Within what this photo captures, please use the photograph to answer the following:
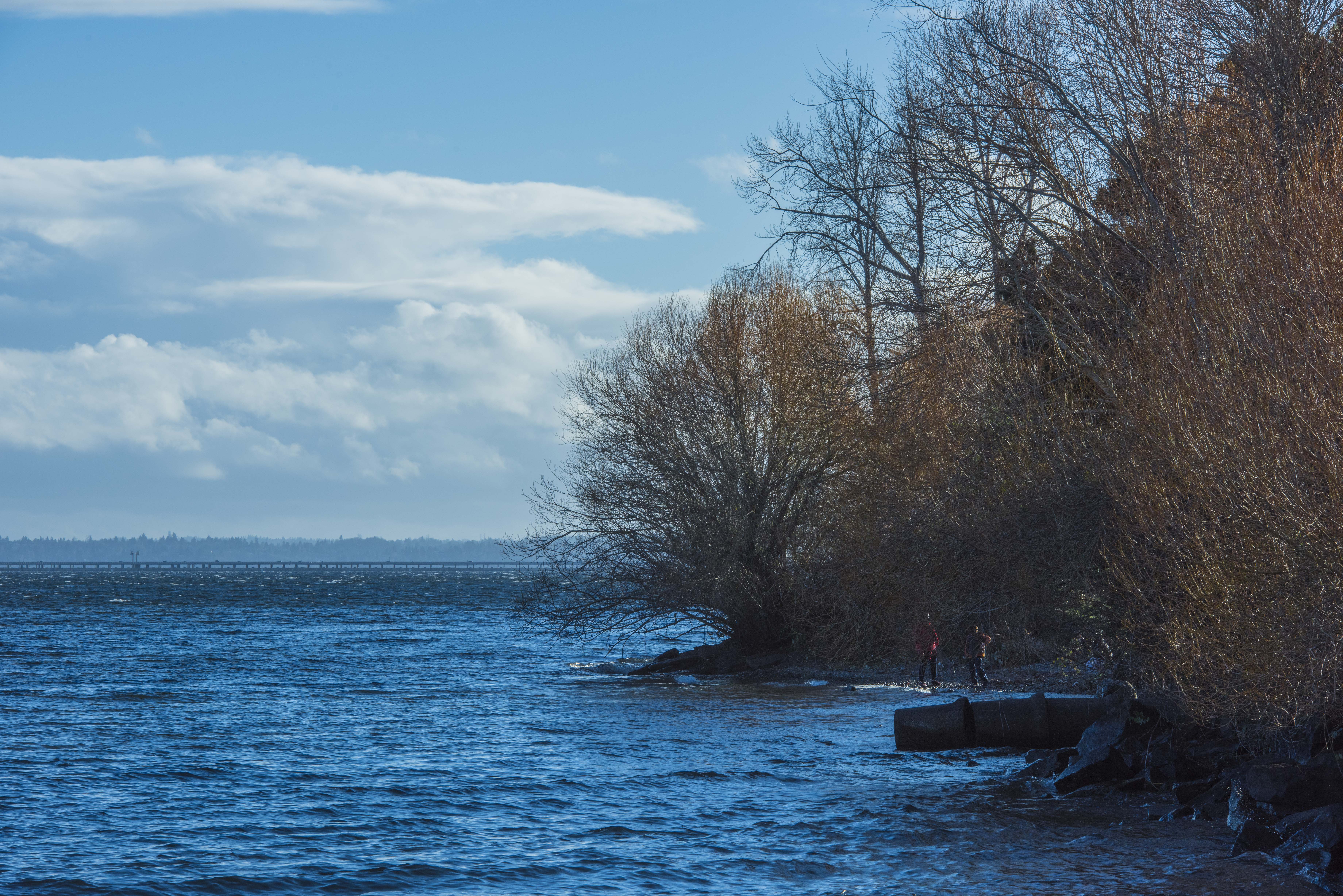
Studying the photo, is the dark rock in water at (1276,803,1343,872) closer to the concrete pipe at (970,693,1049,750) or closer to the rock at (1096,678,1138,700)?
the rock at (1096,678,1138,700)

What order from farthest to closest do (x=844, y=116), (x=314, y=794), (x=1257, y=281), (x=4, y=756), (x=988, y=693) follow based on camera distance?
(x=844, y=116) → (x=988, y=693) → (x=4, y=756) → (x=314, y=794) → (x=1257, y=281)

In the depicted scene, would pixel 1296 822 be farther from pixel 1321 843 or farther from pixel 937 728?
pixel 937 728

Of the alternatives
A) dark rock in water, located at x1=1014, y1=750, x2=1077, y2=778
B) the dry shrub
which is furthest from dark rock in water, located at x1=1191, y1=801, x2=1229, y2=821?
dark rock in water, located at x1=1014, y1=750, x2=1077, y2=778

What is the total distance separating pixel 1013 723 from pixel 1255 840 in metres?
7.66

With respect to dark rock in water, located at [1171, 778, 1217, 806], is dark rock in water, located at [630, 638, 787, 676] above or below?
below

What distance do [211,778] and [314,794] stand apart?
273 centimetres

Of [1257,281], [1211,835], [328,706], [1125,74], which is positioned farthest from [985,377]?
[328,706]

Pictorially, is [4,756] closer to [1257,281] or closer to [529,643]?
[1257,281]

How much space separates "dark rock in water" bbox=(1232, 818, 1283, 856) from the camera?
44.3 feet

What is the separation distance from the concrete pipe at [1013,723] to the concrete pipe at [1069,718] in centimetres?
8

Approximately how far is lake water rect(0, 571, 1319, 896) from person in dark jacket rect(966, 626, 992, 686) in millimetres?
1766

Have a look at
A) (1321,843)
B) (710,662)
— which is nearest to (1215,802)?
(1321,843)

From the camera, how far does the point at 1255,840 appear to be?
1359 cm

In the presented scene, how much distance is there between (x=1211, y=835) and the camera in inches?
575
